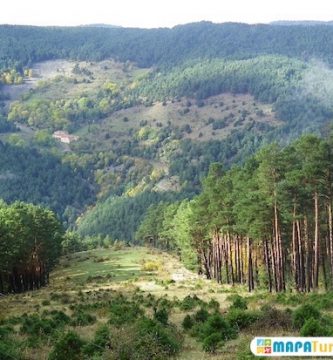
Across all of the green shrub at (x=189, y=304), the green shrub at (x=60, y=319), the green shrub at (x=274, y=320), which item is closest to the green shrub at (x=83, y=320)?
the green shrub at (x=60, y=319)

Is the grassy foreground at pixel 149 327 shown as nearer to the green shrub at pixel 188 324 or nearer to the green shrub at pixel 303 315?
the green shrub at pixel 188 324

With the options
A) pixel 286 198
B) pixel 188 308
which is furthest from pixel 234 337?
pixel 286 198

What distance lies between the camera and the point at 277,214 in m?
54.8

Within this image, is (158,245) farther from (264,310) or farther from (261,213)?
(264,310)

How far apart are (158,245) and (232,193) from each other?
9871 cm

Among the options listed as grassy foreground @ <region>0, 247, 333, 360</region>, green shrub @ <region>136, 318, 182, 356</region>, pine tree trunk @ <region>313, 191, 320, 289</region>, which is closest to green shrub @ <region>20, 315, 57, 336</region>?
grassy foreground @ <region>0, 247, 333, 360</region>

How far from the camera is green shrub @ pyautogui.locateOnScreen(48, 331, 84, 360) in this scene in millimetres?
22672

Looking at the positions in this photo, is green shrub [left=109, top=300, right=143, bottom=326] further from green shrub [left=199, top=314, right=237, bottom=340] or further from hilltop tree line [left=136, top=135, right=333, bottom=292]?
hilltop tree line [left=136, top=135, right=333, bottom=292]

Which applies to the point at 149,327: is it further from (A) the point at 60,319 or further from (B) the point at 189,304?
(B) the point at 189,304

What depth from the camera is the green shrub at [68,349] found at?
22672 mm

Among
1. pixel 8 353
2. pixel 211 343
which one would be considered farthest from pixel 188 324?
pixel 8 353

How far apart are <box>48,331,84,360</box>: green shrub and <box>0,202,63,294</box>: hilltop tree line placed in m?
40.8

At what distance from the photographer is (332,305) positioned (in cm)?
3369

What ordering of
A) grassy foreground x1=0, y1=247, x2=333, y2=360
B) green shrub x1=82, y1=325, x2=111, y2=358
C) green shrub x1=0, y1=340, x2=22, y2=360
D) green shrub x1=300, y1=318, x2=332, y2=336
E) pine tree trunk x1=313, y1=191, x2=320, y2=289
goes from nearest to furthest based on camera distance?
green shrub x1=0, y1=340, x2=22, y2=360 < green shrub x1=300, y1=318, x2=332, y2=336 < grassy foreground x1=0, y1=247, x2=333, y2=360 < green shrub x1=82, y1=325, x2=111, y2=358 < pine tree trunk x1=313, y1=191, x2=320, y2=289
